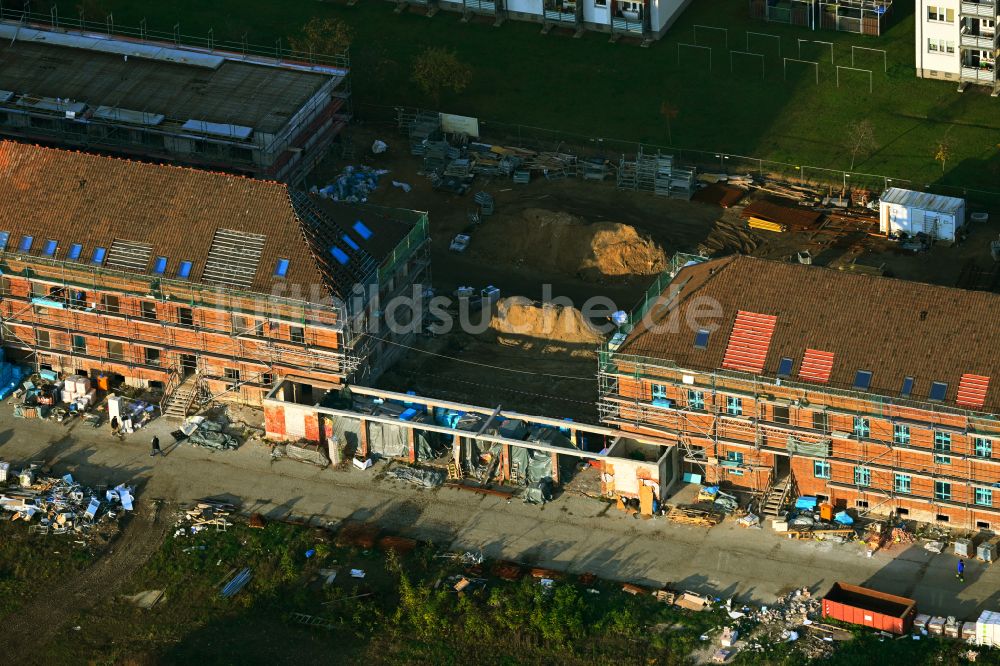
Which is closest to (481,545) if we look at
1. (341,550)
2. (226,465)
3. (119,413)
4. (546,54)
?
(341,550)

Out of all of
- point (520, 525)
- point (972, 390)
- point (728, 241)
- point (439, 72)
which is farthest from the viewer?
point (439, 72)

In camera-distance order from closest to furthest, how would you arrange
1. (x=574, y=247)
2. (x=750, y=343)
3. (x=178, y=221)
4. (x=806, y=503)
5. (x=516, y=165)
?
(x=750, y=343), (x=806, y=503), (x=178, y=221), (x=574, y=247), (x=516, y=165)

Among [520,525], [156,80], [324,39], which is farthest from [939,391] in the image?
[324,39]

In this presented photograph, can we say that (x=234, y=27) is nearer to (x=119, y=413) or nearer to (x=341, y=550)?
(x=119, y=413)

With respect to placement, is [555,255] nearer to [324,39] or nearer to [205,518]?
[324,39]

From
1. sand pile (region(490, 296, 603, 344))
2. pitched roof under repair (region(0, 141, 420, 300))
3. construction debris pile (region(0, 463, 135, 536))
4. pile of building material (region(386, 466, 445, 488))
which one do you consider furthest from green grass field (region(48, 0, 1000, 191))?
construction debris pile (region(0, 463, 135, 536))

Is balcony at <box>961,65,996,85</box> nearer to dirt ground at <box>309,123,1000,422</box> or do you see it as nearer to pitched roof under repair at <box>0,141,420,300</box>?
dirt ground at <box>309,123,1000,422</box>

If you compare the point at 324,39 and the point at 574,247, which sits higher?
the point at 324,39
